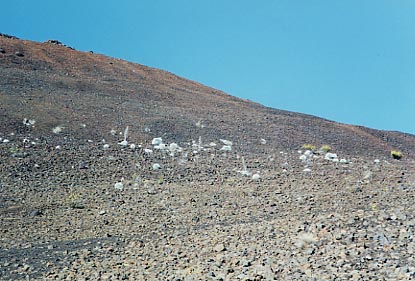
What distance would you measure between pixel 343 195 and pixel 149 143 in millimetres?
7129

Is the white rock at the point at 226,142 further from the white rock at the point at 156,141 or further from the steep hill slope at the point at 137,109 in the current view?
the white rock at the point at 156,141

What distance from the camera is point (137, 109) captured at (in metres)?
19.2

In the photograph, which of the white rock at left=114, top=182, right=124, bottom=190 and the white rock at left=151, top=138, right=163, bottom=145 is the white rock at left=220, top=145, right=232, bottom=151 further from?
the white rock at left=114, top=182, right=124, bottom=190

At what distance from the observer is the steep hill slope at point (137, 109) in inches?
661

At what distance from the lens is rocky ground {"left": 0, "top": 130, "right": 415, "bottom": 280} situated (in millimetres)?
6211

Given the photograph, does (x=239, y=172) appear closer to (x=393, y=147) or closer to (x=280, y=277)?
(x=280, y=277)

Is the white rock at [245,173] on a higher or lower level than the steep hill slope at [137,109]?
lower

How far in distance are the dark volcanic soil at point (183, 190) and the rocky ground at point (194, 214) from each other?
32mm

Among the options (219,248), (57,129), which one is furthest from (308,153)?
(219,248)

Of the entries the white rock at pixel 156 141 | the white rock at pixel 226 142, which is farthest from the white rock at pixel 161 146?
the white rock at pixel 226 142

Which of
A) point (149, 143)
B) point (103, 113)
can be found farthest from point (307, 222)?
point (103, 113)

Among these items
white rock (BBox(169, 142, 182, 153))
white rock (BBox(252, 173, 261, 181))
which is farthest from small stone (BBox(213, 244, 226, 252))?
white rock (BBox(169, 142, 182, 153))

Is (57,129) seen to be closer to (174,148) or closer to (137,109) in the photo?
(174,148)

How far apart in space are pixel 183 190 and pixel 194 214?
185 cm
